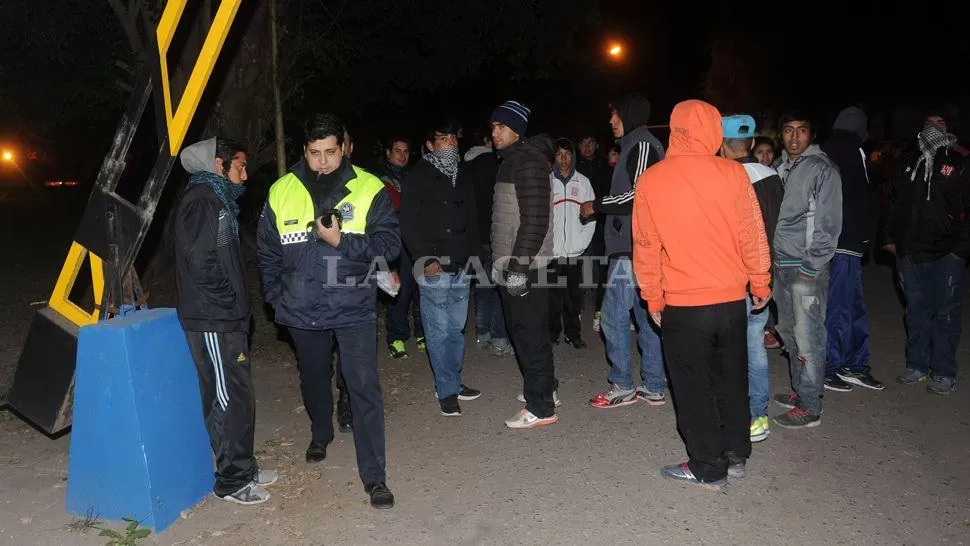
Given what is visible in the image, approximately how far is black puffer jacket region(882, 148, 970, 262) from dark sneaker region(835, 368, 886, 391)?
1045 mm

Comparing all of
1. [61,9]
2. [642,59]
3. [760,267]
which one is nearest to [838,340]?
[760,267]

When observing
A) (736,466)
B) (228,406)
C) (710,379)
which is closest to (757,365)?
(736,466)

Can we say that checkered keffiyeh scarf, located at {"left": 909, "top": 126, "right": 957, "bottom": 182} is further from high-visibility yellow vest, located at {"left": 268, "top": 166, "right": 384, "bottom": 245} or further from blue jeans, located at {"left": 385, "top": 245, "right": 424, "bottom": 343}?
blue jeans, located at {"left": 385, "top": 245, "right": 424, "bottom": 343}

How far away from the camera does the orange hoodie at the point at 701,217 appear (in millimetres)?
4184

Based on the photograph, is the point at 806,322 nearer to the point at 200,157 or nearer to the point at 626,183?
the point at 626,183

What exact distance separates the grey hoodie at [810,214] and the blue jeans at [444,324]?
95.6 inches

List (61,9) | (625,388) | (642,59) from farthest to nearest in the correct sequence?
(642,59) < (61,9) < (625,388)

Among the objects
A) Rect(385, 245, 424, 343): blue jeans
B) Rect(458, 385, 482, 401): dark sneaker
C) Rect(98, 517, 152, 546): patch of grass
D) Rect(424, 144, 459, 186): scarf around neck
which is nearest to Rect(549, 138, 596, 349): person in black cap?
Rect(458, 385, 482, 401): dark sneaker

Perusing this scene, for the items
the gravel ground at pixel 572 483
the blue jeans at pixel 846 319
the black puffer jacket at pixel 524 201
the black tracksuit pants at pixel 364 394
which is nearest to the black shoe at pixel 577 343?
the gravel ground at pixel 572 483

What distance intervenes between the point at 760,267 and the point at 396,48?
12.5 metres

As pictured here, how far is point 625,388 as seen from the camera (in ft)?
19.6

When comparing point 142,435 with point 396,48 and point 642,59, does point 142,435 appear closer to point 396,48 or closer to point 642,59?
point 396,48

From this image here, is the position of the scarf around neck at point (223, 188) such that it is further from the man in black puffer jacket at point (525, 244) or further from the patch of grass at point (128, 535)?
the man in black puffer jacket at point (525, 244)

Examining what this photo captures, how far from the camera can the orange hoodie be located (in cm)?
418
